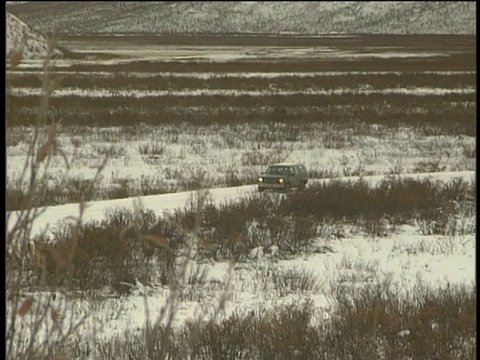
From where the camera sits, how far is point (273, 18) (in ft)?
356

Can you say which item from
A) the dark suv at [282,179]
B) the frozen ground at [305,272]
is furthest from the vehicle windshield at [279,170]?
the frozen ground at [305,272]

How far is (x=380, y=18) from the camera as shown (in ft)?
336

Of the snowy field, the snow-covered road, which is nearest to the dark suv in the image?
the snow-covered road

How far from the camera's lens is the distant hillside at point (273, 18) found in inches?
3861

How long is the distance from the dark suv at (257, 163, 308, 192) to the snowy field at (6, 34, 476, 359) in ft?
1.30

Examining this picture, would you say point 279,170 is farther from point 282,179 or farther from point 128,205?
point 128,205

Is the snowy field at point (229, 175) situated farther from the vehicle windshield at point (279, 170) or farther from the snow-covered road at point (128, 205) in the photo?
the vehicle windshield at point (279, 170)

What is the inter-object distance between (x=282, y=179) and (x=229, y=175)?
413 centimetres

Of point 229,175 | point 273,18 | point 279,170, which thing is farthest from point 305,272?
point 273,18

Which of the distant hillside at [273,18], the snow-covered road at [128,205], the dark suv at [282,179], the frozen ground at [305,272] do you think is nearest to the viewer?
the frozen ground at [305,272]

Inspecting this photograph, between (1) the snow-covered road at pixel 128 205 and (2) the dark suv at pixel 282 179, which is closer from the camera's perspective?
(1) the snow-covered road at pixel 128 205

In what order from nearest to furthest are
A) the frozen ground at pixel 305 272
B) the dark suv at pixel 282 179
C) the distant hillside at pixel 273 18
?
1. the frozen ground at pixel 305 272
2. the dark suv at pixel 282 179
3. the distant hillside at pixel 273 18

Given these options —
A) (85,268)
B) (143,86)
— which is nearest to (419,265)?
(85,268)

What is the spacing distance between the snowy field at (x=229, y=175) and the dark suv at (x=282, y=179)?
40 cm
